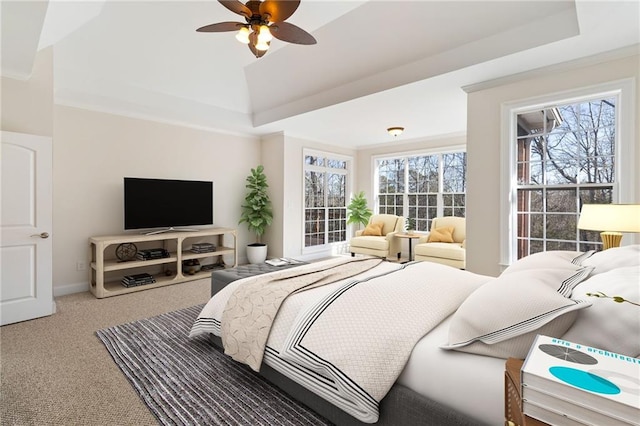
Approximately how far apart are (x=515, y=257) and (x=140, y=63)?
5.29m

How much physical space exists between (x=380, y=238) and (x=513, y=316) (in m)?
4.74

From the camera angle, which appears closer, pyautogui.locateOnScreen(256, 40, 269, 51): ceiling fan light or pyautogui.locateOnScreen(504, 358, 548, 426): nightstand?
pyautogui.locateOnScreen(504, 358, 548, 426): nightstand

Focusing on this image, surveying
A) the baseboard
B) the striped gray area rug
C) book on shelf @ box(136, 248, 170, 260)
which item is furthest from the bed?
the baseboard

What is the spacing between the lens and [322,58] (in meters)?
3.96

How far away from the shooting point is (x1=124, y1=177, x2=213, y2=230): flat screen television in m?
4.18

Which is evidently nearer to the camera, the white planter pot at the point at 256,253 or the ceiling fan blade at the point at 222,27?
the ceiling fan blade at the point at 222,27

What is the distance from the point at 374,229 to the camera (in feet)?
20.4

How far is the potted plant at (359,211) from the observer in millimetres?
6871

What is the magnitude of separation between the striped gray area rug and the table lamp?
87.3 inches

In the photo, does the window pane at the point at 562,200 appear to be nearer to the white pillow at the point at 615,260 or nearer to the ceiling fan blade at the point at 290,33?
the white pillow at the point at 615,260

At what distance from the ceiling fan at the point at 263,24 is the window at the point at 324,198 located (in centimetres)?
360

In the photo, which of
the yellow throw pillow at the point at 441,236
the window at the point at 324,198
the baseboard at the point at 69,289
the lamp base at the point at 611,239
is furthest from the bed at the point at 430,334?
the window at the point at 324,198

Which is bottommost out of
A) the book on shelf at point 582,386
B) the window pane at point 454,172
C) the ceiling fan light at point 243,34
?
the book on shelf at point 582,386

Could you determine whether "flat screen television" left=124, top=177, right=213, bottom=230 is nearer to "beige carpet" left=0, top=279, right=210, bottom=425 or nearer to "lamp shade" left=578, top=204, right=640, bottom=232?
"beige carpet" left=0, top=279, right=210, bottom=425
